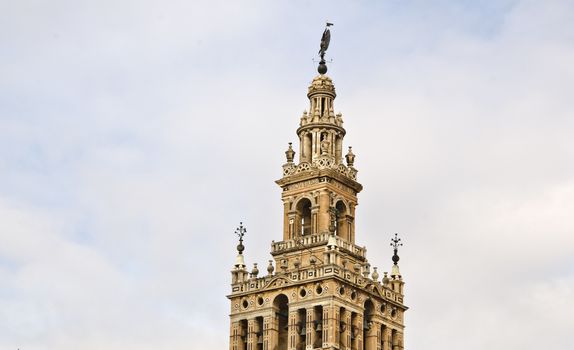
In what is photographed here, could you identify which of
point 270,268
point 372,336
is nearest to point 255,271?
point 270,268

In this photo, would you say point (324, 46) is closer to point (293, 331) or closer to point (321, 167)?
point (321, 167)

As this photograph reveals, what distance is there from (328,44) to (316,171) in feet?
35.0

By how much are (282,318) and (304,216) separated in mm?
7881

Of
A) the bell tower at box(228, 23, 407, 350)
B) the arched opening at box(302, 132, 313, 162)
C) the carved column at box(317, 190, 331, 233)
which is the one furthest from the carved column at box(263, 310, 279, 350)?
the arched opening at box(302, 132, 313, 162)

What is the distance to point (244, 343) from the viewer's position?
352 feet

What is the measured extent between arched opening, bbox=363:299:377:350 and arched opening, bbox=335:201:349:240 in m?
5.48

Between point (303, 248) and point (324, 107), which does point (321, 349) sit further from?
point (324, 107)

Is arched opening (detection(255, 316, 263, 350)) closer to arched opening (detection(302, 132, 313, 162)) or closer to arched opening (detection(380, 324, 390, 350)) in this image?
arched opening (detection(380, 324, 390, 350))

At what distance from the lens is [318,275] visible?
10500 cm

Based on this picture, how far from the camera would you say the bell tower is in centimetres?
10450

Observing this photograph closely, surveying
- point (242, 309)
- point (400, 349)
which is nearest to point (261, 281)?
point (242, 309)

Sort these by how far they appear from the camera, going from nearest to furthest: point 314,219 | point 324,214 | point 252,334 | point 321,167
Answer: point 252,334
point 324,214
point 314,219
point 321,167

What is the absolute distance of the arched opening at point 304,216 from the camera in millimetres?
110375

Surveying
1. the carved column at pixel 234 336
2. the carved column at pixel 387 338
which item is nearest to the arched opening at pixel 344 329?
the carved column at pixel 387 338
